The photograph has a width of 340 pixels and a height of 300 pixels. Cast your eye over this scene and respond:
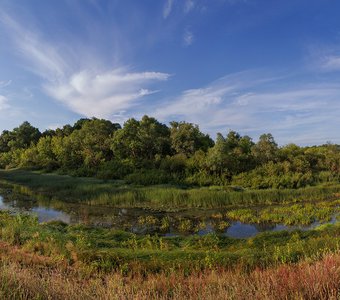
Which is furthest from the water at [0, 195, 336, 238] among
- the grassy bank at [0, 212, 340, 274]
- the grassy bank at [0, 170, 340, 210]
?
the grassy bank at [0, 212, 340, 274]

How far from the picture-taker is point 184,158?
41.2 meters

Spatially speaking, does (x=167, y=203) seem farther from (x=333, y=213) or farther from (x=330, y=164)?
(x=330, y=164)

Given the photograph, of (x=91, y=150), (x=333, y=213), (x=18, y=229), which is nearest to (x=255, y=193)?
(x=333, y=213)

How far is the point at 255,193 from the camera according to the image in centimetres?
2833

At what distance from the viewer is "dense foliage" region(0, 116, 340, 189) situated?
119 ft

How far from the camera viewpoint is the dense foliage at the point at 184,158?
3622cm

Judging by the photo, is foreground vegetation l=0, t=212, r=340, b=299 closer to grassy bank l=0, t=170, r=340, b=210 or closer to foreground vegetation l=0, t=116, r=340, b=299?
foreground vegetation l=0, t=116, r=340, b=299

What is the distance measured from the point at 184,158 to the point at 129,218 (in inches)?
760

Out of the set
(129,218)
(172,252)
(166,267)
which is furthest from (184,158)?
(166,267)

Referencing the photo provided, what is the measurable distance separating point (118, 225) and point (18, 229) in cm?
815

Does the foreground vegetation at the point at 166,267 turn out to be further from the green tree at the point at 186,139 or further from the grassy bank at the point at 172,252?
the green tree at the point at 186,139

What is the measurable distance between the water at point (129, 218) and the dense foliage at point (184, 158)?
11589 millimetres

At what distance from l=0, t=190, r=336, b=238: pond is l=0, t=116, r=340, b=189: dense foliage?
11574mm

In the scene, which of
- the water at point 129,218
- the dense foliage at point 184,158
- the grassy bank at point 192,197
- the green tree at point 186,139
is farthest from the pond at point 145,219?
the green tree at point 186,139
